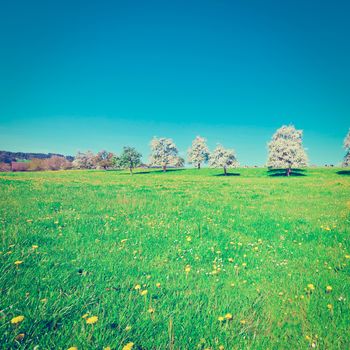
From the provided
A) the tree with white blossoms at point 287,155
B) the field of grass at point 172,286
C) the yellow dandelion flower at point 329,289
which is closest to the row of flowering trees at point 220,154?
the tree with white blossoms at point 287,155

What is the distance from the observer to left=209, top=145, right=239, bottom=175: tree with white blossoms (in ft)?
204

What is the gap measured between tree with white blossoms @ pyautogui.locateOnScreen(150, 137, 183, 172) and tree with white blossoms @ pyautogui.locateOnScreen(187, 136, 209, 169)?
1241cm

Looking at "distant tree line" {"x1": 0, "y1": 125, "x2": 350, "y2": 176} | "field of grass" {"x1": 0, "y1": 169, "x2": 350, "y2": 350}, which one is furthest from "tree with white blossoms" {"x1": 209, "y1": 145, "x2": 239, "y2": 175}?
"field of grass" {"x1": 0, "y1": 169, "x2": 350, "y2": 350}

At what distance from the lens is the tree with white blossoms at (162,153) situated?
77.3 meters

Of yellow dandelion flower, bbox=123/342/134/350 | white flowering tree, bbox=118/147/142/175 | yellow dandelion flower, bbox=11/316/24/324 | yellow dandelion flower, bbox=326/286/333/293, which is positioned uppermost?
white flowering tree, bbox=118/147/142/175

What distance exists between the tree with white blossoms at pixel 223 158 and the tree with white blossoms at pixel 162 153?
17.6 metres

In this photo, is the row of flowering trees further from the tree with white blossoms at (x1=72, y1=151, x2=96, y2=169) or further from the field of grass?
the tree with white blossoms at (x1=72, y1=151, x2=96, y2=169)

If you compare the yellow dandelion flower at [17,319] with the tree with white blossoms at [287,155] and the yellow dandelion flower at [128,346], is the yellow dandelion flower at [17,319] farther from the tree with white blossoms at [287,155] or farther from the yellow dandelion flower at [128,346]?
the tree with white blossoms at [287,155]

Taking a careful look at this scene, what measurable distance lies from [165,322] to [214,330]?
769 millimetres

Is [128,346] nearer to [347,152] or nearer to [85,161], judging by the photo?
[347,152]

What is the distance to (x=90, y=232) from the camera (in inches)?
307

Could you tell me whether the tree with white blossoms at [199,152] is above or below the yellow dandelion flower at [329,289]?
above

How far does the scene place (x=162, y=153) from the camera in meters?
77.9

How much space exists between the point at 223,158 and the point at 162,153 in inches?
945
